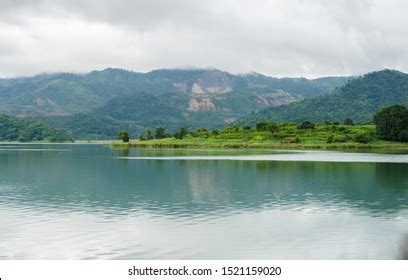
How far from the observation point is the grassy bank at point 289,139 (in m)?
158

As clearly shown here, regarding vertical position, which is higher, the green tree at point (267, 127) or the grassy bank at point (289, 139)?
the green tree at point (267, 127)

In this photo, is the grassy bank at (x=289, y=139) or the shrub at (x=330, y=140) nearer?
the grassy bank at (x=289, y=139)

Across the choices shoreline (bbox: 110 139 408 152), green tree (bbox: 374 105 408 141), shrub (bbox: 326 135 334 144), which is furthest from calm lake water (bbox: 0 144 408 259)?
green tree (bbox: 374 105 408 141)

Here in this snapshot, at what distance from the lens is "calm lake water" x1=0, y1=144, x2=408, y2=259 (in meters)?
32.0

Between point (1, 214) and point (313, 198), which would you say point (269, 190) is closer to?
point (313, 198)

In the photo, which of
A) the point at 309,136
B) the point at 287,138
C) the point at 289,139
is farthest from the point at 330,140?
the point at 287,138

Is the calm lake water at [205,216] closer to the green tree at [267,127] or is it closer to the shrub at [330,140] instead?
the shrub at [330,140]

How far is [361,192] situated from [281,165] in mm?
34470

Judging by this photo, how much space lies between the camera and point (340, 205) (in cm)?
4850

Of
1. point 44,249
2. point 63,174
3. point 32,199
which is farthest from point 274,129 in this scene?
point 44,249

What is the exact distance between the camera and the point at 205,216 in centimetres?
4244

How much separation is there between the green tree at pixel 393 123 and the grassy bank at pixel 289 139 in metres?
2.20

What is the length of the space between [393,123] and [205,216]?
4977 inches

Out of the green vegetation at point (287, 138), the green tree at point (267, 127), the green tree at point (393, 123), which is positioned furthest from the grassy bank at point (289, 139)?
the green tree at point (393, 123)
